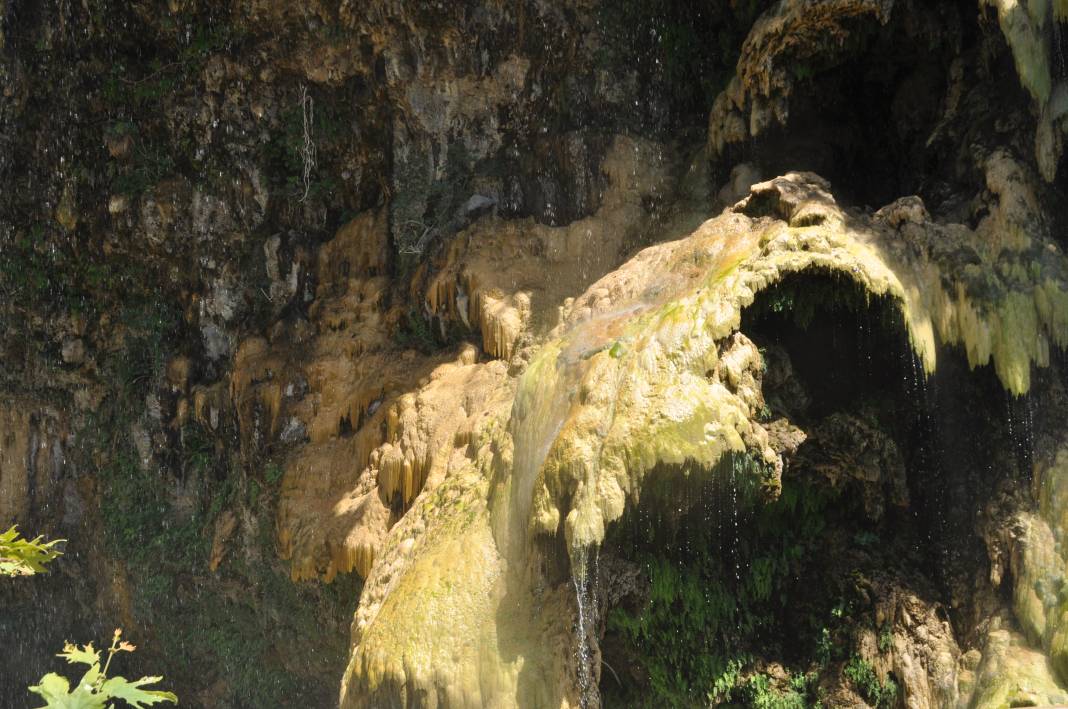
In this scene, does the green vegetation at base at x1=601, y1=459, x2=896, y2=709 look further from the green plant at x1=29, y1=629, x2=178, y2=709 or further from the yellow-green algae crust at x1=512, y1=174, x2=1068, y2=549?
the green plant at x1=29, y1=629, x2=178, y2=709

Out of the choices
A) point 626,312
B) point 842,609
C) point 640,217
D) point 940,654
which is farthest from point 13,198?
point 940,654

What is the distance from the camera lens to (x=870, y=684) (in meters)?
7.55

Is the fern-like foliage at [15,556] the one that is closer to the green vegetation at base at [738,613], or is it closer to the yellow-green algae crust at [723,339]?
the yellow-green algae crust at [723,339]

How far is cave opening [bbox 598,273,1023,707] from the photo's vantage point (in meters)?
7.62

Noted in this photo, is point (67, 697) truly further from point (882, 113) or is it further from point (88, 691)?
point (882, 113)

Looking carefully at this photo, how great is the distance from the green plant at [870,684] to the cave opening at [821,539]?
11 mm

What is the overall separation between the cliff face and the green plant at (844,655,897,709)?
0.02 m

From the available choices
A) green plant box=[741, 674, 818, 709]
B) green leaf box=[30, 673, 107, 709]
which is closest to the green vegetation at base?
green plant box=[741, 674, 818, 709]

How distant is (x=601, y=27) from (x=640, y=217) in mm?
2309

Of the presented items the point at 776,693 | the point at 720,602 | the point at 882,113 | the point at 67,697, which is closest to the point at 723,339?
the point at 720,602

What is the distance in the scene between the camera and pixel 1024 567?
23.4ft

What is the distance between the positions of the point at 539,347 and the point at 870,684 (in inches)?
154

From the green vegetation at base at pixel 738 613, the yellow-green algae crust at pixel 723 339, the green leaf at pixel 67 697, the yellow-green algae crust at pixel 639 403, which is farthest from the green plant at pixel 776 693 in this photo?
the green leaf at pixel 67 697

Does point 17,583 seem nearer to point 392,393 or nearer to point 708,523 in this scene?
point 392,393
